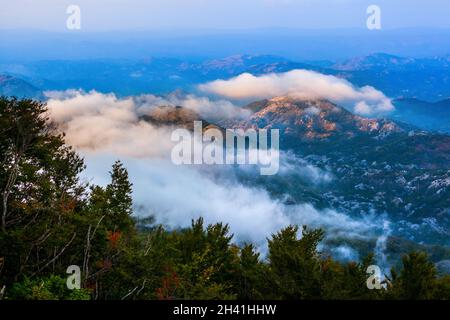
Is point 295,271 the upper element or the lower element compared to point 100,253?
lower

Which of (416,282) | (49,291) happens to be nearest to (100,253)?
(49,291)

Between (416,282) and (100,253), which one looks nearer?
(100,253)

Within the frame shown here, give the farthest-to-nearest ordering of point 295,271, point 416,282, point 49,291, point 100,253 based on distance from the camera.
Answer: point 295,271
point 416,282
point 100,253
point 49,291

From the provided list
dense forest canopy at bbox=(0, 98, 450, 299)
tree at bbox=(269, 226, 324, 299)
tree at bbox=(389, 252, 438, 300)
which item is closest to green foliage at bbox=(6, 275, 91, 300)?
dense forest canopy at bbox=(0, 98, 450, 299)

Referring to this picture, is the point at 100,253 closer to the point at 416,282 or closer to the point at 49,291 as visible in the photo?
the point at 49,291

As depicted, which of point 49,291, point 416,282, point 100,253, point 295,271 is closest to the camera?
point 49,291

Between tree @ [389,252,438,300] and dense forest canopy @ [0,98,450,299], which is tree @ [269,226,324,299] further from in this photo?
tree @ [389,252,438,300]

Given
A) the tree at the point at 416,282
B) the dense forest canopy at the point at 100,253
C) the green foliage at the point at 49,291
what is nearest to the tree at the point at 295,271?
the dense forest canopy at the point at 100,253
